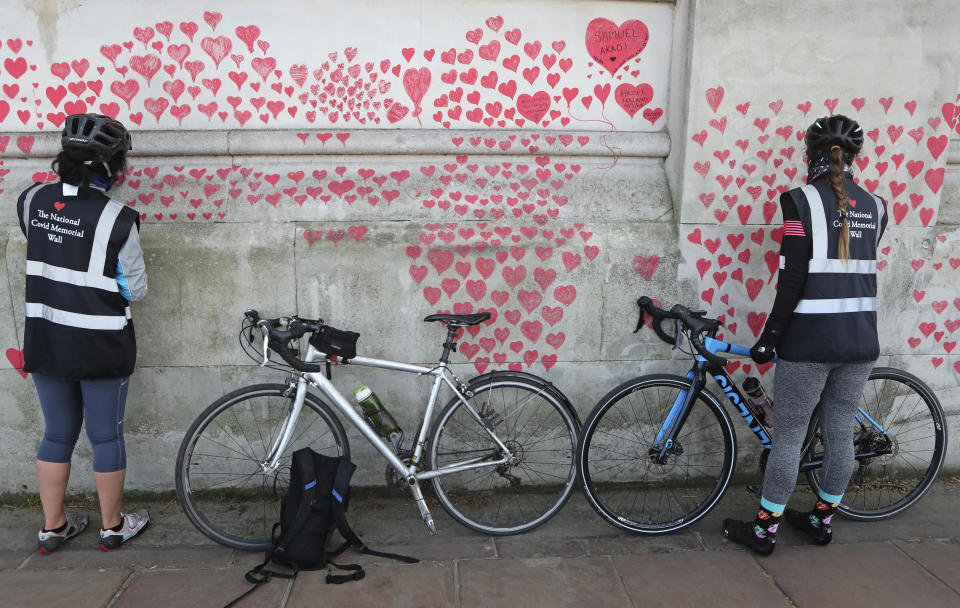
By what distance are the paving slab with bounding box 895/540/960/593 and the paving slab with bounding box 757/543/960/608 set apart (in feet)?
0.16

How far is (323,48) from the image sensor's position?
12.7 ft

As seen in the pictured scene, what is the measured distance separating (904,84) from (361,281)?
362cm

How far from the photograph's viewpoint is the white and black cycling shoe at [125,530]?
3.41m

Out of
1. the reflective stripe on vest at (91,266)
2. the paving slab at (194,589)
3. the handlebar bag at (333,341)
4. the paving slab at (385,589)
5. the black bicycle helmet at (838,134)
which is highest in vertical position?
the black bicycle helmet at (838,134)

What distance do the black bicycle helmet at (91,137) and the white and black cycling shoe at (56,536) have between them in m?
2.05

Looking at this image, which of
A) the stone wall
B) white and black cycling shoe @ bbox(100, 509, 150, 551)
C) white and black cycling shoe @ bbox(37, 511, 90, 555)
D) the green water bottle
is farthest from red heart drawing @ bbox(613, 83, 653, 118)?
white and black cycling shoe @ bbox(37, 511, 90, 555)

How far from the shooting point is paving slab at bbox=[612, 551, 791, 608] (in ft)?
9.98

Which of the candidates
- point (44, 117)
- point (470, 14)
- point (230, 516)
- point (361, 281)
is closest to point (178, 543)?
point (230, 516)

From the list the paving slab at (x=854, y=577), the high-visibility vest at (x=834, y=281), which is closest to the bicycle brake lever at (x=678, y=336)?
the high-visibility vest at (x=834, y=281)

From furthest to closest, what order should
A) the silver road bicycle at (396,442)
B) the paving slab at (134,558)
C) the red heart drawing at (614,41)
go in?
1. the red heart drawing at (614,41)
2. the silver road bicycle at (396,442)
3. the paving slab at (134,558)

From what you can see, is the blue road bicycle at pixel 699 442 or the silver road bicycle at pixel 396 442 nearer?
the silver road bicycle at pixel 396 442

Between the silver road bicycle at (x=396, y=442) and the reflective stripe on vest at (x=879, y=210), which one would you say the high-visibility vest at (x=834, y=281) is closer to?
the reflective stripe on vest at (x=879, y=210)

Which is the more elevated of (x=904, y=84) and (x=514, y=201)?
(x=904, y=84)

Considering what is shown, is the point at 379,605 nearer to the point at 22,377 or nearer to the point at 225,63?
the point at 22,377
